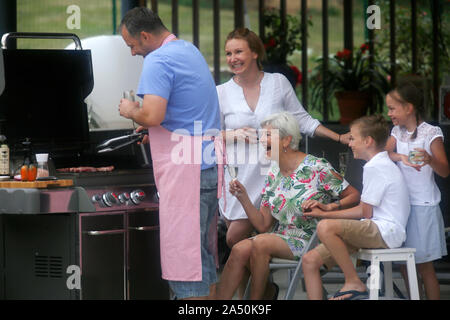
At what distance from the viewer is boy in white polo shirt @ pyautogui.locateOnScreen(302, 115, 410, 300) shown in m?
3.72

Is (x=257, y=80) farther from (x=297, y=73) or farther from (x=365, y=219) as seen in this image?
(x=297, y=73)

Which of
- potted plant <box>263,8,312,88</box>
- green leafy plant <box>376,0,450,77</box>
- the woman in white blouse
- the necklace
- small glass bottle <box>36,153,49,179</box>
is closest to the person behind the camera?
small glass bottle <box>36,153,49,179</box>

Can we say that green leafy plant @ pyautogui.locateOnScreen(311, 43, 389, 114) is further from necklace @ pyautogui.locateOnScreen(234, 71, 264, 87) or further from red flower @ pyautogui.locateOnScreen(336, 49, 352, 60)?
necklace @ pyautogui.locateOnScreen(234, 71, 264, 87)

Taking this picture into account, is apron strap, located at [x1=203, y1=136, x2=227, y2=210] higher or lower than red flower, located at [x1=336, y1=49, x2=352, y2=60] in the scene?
lower

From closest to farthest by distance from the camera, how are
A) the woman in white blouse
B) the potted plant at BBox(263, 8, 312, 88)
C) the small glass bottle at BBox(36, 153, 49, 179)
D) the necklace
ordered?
the small glass bottle at BBox(36, 153, 49, 179), the woman in white blouse, the necklace, the potted plant at BBox(263, 8, 312, 88)

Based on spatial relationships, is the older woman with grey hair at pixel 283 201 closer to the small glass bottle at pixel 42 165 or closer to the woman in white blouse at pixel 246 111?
the woman in white blouse at pixel 246 111

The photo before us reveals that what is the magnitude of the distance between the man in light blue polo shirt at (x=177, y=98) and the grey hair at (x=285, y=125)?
0.33 metres

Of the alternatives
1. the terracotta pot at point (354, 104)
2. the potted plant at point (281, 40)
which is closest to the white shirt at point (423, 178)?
the potted plant at point (281, 40)

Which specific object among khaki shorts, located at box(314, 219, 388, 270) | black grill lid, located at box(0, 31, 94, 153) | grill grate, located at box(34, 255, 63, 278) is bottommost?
grill grate, located at box(34, 255, 63, 278)

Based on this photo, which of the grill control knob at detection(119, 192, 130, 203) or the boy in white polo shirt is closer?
the boy in white polo shirt

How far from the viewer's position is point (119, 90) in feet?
16.9

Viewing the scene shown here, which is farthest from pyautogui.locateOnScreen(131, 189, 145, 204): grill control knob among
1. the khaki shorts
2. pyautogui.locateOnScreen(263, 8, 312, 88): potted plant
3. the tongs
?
pyautogui.locateOnScreen(263, 8, 312, 88): potted plant

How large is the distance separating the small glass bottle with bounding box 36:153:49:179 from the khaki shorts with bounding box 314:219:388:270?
1.29m

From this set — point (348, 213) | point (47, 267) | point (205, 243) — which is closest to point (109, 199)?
point (47, 267)
